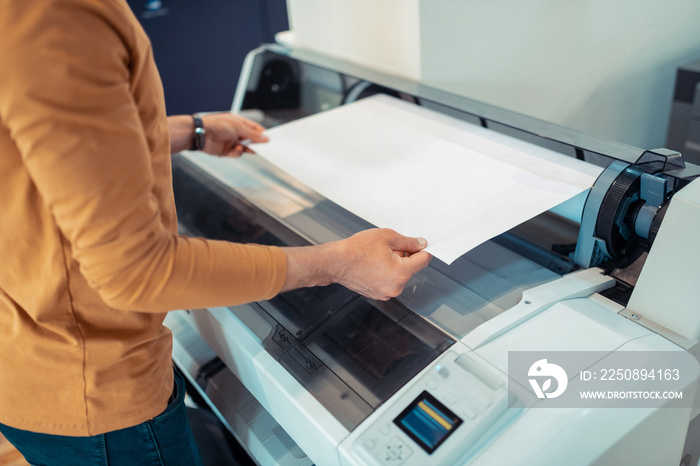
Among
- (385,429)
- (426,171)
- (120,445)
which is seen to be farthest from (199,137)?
(385,429)

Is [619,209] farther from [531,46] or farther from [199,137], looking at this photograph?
[199,137]

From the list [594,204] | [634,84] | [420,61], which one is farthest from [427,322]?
[634,84]

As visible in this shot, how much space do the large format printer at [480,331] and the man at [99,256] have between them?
109 millimetres

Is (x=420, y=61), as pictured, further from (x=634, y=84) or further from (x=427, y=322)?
(x=634, y=84)

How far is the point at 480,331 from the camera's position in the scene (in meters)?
0.73

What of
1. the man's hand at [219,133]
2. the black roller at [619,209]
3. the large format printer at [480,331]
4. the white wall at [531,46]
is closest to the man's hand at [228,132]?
the man's hand at [219,133]

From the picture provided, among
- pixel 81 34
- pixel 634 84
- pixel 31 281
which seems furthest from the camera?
pixel 634 84

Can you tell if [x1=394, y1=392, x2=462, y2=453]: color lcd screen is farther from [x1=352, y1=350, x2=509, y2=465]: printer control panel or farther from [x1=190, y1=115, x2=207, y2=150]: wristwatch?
[x1=190, y1=115, x2=207, y2=150]: wristwatch

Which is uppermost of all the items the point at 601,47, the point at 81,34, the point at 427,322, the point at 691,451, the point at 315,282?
the point at 81,34

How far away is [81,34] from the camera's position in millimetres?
469

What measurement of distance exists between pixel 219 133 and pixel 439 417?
0.75 metres

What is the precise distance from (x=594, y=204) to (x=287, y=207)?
0.56 m

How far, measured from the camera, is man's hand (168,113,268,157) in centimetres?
109

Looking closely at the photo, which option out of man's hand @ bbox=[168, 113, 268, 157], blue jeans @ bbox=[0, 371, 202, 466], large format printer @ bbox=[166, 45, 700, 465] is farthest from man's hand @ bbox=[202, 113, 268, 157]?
blue jeans @ bbox=[0, 371, 202, 466]
